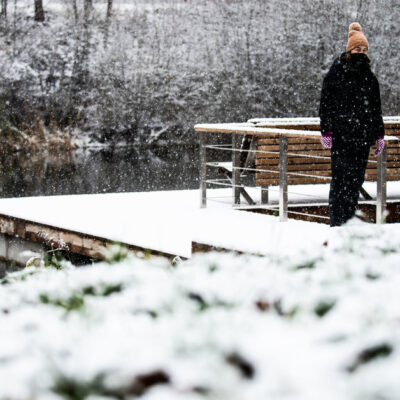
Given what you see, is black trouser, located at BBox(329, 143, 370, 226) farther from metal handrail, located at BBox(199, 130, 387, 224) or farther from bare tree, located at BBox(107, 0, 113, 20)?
bare tree, located at BBox(107, 0, 113, 20)

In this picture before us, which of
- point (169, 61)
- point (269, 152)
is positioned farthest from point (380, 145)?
point (169, 61)

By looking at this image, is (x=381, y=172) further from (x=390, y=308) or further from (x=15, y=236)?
(x=390, y=308)

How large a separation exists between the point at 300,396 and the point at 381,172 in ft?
18.1

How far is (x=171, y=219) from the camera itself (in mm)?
8477

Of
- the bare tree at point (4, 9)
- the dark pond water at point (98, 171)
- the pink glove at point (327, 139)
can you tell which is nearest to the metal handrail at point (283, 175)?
the pink glove at point (327, 139)

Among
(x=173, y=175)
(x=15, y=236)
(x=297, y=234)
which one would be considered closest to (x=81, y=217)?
(x=15, y=236)

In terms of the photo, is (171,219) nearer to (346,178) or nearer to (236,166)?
(236,166)

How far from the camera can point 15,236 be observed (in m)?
8.73

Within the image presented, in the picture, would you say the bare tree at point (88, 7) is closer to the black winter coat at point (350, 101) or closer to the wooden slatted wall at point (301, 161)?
the wooden slatted wall at point (301, 161)

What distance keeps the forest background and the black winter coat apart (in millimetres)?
16268

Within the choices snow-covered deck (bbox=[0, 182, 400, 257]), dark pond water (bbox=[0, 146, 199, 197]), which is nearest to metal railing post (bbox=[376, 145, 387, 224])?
snow-covered deck (bbox=[0, 182, 400, 257])

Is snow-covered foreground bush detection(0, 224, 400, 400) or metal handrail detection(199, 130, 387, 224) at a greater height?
snow-covered foreground bush detection(0, 224, 400, 400)

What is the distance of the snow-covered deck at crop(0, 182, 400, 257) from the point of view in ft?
21.4

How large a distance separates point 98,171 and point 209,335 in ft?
51.1
